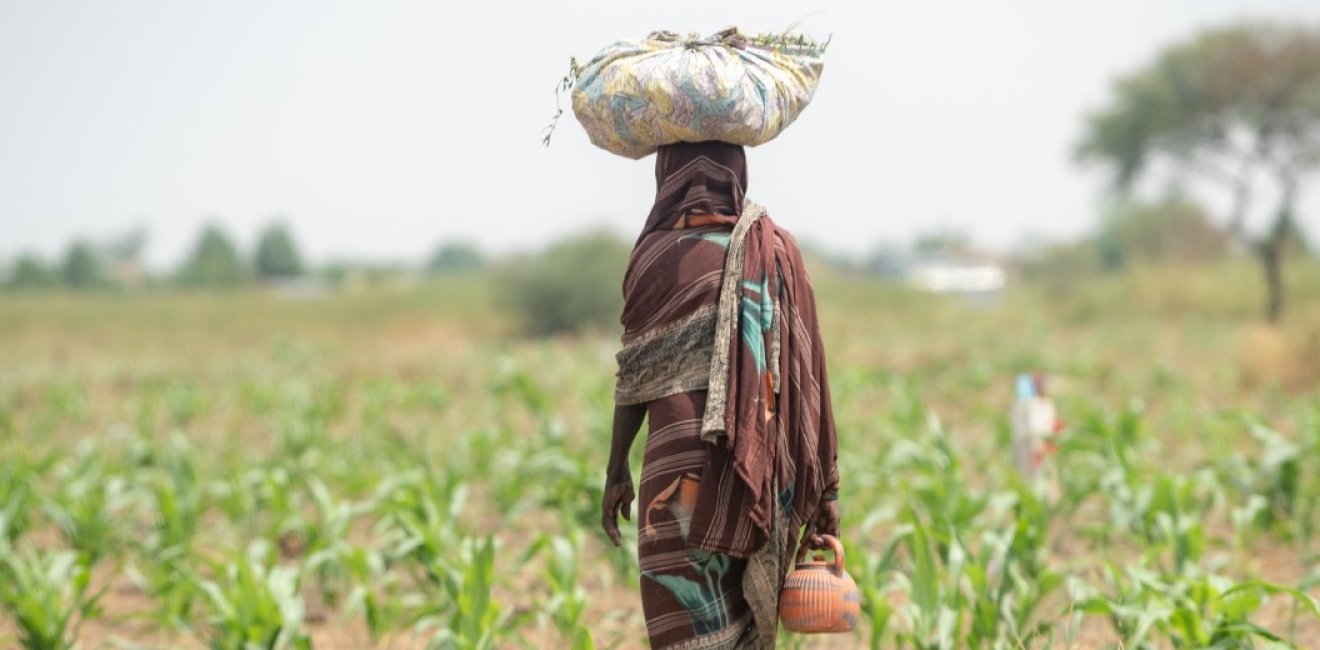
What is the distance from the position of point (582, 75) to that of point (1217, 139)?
23.9 m

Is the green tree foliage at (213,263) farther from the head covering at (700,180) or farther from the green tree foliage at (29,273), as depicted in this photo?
the head covering at (700,180)

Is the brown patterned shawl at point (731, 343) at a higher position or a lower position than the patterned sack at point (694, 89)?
lower

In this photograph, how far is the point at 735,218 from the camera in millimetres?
2916

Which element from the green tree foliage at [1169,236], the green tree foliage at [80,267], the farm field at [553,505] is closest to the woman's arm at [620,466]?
the farm field at [553,505]

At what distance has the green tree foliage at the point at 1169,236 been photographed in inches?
1147

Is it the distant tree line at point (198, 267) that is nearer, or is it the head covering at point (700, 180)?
the head covering at point (700, 180)

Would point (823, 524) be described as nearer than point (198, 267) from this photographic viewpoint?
Yes

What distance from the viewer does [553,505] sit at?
5.32 m

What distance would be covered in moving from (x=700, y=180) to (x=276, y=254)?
73.9 m

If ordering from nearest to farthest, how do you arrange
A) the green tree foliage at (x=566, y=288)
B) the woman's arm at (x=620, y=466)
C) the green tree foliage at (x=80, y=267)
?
1. the woman's arm at (x=620, y=466)
2. the green tree foliage at (x=566, y=288)
3. the green tree foliage at (x=80, y=267)

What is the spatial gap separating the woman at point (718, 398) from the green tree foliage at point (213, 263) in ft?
138

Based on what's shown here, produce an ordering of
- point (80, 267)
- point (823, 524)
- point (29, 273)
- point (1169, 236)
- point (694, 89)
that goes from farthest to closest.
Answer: point (80, 267), point (29, 273), point (1169, 236), point (823, 524), point (694, 89)

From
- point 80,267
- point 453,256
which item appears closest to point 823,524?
point 80,267

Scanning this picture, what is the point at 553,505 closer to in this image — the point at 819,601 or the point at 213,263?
the point at 819,601
